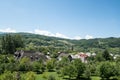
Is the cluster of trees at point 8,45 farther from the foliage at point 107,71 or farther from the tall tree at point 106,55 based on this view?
the foliage at point 107,71

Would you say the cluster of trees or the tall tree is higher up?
the cluster of trees

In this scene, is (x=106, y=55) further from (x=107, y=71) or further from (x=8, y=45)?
(x=8, y=45)

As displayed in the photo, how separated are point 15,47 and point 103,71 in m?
70.7

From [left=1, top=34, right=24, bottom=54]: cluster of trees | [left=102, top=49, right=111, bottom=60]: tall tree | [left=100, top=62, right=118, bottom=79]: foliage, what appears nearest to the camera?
[left=100, top=62, right=118, bottom=79]: foliage

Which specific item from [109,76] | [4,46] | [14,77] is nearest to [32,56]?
[4,46]

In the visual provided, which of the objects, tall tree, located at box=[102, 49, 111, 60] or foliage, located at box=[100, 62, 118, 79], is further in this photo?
tall tree, located at box=[102, 49, 111, 60]

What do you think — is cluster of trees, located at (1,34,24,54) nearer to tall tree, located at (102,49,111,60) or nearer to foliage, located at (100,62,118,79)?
tall tree, located at (102,49,111,60)

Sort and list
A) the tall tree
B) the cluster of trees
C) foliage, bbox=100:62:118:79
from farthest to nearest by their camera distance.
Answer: the tall tree, the cluster of trees, foliage, bbox=100:62:118:79

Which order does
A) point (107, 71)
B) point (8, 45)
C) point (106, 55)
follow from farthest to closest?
point (106, 55) < point (8, 45) < point (107, 71)

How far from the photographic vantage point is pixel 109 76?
7762 cm

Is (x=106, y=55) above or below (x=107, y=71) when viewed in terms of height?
above

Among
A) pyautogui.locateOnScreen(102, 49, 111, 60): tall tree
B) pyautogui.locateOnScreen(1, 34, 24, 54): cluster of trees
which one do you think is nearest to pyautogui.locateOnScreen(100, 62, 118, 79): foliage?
pyautogui.locateOnScreen(102, 49, 111, 60): tall tree

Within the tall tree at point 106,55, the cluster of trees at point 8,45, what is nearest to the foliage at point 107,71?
the tall tree at point 106,55

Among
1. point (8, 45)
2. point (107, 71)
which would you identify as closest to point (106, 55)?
Result: point (107, 71)
